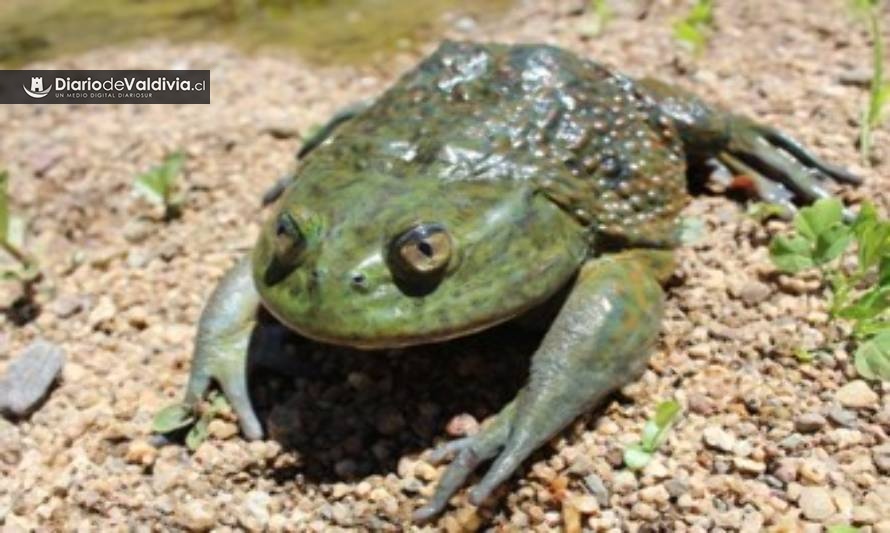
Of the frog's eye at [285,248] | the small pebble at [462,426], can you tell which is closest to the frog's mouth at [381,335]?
the frog's eye at [285,248]

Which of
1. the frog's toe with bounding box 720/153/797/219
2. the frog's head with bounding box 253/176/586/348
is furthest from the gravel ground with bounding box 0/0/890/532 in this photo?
the frog's head with bounding box 253/176/586/348

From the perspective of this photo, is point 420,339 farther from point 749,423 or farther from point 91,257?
point 91,257

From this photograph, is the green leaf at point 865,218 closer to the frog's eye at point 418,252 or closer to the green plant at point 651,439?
the green plant at point 651,439

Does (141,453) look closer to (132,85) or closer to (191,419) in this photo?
(191,419)

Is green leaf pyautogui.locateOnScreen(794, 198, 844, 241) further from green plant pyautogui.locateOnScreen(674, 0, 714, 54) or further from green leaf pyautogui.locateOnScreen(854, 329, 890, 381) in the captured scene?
green plant pyautogui.locateOnScreen(674, 0, 714, 54)

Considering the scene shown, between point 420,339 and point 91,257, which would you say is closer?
Answer: point 420,339

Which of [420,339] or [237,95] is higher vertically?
[420,339]

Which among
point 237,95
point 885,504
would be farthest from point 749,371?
point 237,95

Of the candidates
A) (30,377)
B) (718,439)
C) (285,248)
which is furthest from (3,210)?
(718,439)
